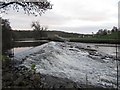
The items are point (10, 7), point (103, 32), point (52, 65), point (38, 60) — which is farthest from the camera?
point (103, 32)

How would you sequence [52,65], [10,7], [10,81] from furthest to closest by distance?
[52,65], [10,7], [10,81]

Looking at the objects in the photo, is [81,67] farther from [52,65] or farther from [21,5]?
[21,5]

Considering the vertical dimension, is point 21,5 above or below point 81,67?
above

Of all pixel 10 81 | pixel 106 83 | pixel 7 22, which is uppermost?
pixel 7 22

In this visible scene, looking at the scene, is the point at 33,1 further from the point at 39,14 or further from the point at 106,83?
the point at 106,83

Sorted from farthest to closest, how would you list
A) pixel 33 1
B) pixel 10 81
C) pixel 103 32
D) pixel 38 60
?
1. pixel 103 32
2. pixel 38 60
3. pixel 33 1
4. pixel 10 81

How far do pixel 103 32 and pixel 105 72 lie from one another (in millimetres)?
19749

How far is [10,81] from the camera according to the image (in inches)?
233

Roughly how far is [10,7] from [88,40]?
67.9ft

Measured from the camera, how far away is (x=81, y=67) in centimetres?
1182

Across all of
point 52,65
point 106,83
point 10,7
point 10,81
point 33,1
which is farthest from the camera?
point 52,65

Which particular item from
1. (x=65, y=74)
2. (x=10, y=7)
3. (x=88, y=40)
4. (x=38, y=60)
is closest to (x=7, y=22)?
(x=10, y=7)

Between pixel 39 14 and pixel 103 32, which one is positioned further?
pixel 103 32

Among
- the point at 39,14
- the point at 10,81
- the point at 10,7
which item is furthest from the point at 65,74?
the point at 10,81
